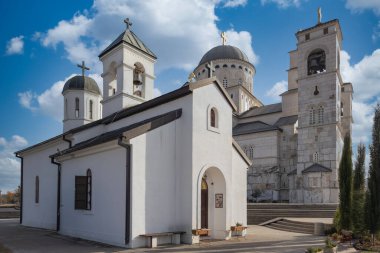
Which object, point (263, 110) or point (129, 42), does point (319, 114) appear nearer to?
point (263, 110)

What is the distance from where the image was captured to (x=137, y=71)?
20500 mm

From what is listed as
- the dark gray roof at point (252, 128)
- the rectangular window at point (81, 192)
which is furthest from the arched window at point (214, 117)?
the dark gray roof at point (252, 128)

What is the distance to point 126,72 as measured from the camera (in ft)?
64.3

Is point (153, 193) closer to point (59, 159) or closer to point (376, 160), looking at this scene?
point (59, 159)

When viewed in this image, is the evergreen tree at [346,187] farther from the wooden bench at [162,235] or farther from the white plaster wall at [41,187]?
the white plaster wall at [41,187]

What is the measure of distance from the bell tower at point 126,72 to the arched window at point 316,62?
25384mm

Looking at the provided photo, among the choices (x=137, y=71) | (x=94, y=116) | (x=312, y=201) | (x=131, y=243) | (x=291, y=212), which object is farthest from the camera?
(x=312, y=201)

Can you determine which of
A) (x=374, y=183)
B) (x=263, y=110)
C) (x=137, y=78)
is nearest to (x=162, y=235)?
(x=374, y=183)

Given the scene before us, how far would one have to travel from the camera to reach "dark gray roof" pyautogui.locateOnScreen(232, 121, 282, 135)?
4238 centimetres

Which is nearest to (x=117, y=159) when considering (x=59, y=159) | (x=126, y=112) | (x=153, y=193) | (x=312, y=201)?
(x=153, y=193)

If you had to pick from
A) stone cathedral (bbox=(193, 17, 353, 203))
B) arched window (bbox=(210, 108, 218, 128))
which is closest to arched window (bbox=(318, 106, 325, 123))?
stone cathedral (bbox=(193, 17, 353, 203))

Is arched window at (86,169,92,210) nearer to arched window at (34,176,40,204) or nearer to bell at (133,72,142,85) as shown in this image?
bell at (133,72,142,85)

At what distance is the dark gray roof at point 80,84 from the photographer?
98.1 feet

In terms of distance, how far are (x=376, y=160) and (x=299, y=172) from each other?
25375 millimetres
